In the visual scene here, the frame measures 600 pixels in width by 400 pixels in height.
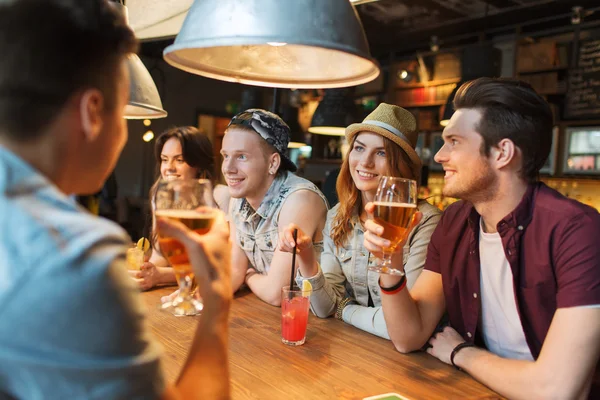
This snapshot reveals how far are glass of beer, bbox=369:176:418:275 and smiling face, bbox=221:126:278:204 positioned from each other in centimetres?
126

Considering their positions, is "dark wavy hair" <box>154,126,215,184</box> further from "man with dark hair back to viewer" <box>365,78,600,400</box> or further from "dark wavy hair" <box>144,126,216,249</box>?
"man with dark hair back to viewer" <box>365,78,600,400</box>

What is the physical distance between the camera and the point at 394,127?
235 centimetres

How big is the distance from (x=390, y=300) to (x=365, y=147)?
3.02 ft

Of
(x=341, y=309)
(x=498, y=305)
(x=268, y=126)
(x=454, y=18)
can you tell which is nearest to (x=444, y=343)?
(x=498, y=305)

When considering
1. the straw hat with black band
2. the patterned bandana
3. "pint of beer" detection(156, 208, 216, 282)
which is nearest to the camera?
"pint of beer" detection(156, 208, 216, 282)

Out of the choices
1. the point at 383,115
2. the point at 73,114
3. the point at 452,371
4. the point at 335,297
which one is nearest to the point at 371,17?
the point at 383,115

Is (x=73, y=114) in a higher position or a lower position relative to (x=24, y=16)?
lower

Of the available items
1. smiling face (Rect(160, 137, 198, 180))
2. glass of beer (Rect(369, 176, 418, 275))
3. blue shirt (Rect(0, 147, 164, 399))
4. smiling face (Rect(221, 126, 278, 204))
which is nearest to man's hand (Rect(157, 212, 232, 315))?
blue shirt (Rect(0, 147, 164, 399))

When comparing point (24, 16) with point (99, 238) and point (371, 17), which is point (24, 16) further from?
point (371, 17)

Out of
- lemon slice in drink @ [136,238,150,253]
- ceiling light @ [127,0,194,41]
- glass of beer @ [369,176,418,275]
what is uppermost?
ceiling light @ [127,0,194,41]

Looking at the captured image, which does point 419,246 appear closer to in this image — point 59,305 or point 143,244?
point 143,244

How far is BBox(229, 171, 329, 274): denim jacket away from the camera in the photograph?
102 inches

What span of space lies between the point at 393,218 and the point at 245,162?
4.38 ft

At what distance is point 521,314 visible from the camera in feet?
5.31
